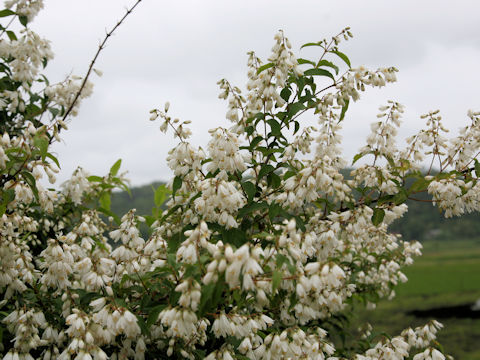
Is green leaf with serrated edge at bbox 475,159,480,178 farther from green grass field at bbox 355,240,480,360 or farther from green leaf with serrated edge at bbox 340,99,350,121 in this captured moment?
green grass field at bbox 355,240,480,360

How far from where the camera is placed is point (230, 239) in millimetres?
2854

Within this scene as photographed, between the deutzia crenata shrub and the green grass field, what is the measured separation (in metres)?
5.18

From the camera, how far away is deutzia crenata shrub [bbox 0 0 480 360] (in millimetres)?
2447

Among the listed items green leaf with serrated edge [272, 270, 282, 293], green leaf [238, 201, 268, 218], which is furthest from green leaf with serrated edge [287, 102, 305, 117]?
green leaf with serrated edge [272, 270, 282, 293]

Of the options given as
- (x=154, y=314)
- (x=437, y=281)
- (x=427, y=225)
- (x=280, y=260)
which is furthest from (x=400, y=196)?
(x=427, y=225)

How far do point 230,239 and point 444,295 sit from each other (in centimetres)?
3228

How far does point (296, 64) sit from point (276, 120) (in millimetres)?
481

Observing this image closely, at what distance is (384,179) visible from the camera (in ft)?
11.4

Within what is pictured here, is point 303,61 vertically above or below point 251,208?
above

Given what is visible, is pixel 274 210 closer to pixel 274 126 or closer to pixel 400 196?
pixel 274 126

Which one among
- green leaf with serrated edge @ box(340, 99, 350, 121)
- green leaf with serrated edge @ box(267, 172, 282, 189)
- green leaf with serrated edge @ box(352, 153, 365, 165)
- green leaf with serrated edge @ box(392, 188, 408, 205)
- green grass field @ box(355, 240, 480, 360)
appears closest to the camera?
green leaf with serrated edge @ box(267, 172, 282, 189)

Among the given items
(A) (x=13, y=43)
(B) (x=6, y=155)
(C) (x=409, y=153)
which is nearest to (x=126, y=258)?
(B) (x=6, y=155)

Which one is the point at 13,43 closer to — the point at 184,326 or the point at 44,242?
the point at 44,242

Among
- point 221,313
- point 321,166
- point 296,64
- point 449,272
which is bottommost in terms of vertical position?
point 449,272
